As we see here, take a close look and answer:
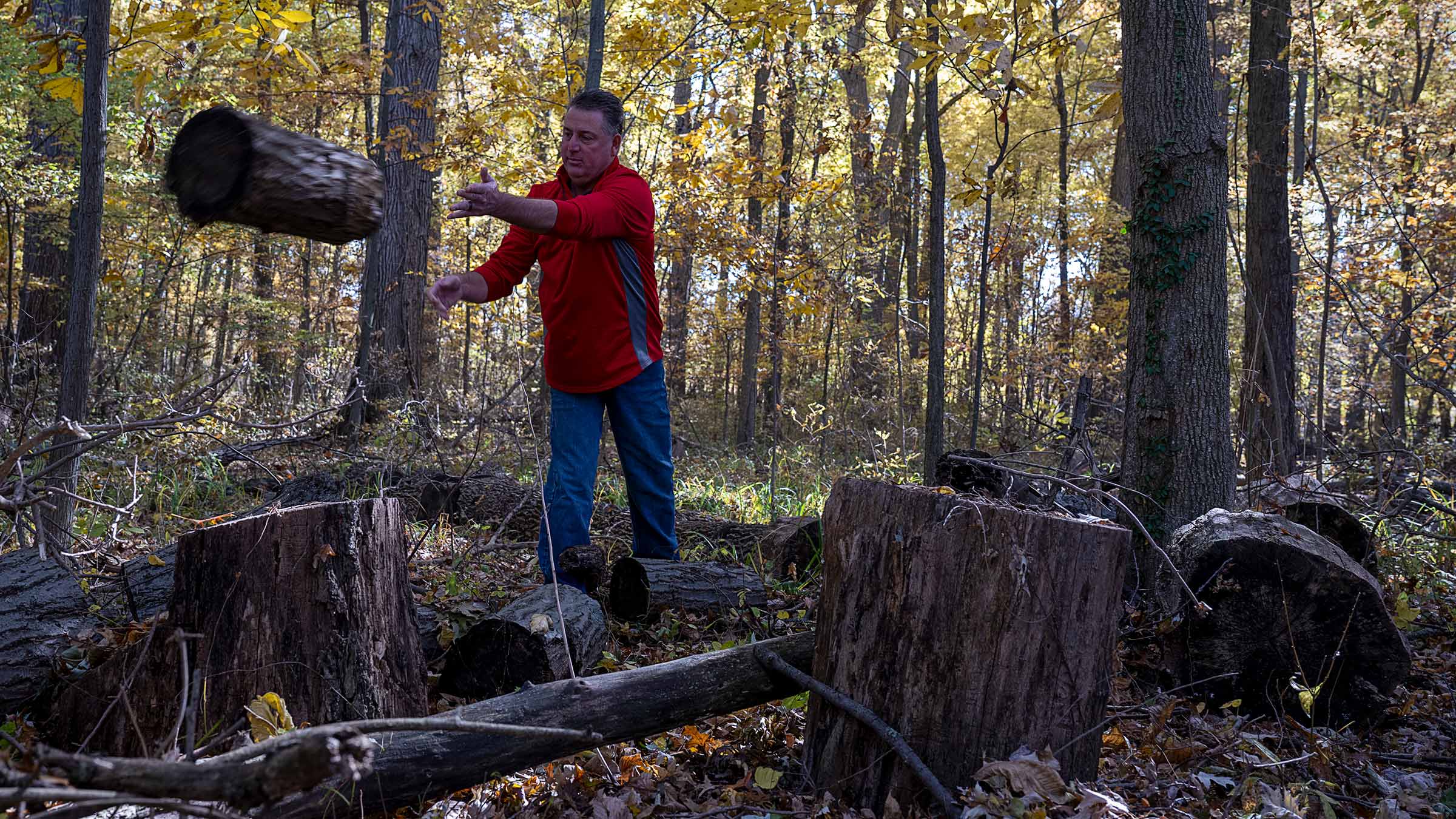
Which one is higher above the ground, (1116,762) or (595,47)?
(595,47)

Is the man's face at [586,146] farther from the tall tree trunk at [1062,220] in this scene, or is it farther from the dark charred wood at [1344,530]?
the tall tree trunk at [1062,220]

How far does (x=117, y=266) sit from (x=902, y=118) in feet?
46.9

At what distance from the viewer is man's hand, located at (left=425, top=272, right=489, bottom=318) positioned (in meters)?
4.25

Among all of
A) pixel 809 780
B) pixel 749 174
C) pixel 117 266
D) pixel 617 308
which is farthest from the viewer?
pixel 117 266

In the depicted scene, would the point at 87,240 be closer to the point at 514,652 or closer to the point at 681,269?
the point at 514,652

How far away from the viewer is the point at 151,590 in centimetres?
368

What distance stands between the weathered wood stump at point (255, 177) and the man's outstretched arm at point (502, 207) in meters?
0.59

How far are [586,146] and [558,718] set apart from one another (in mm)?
2833

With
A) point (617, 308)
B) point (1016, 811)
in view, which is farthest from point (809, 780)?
point (617, 308)

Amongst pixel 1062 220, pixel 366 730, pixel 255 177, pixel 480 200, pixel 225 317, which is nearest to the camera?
pixel 366 730

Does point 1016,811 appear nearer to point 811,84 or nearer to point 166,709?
point 166,709

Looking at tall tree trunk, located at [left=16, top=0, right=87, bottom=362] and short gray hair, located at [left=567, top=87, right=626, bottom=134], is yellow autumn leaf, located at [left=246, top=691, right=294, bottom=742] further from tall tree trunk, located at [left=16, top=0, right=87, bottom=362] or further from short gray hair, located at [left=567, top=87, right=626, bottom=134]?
tall tree trunk, located at [left=16, top=0, right=87, bottom=362]

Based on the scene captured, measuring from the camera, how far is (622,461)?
488 centimetres

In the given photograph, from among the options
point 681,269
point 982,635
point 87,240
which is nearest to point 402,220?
point 87,240
